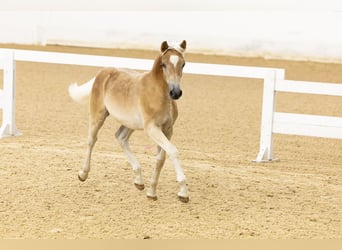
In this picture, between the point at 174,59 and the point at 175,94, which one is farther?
the point at 174,59

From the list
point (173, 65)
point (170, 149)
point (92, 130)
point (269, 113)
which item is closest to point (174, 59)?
point (173, 65)

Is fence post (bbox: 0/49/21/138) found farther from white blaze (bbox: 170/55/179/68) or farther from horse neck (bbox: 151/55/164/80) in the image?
white blaze (bbox: 170/55/179/68)

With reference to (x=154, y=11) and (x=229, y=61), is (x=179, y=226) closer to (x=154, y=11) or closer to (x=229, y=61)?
(x=229, y=61)

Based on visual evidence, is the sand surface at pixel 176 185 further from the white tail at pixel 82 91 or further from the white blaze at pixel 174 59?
the white blaze at pixel 174 59

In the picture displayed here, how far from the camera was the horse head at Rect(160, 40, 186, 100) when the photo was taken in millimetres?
5793

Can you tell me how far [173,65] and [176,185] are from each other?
1.54 meters

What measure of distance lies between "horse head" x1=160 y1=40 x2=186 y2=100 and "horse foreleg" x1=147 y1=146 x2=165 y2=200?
66 cm

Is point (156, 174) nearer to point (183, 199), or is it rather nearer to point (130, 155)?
point (183, 199)

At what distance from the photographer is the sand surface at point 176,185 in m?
5.81

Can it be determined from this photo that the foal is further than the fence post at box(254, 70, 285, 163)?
No

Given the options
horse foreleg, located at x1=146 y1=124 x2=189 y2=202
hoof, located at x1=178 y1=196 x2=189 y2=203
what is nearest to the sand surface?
hoof, located at x1=178 y1=196 x2=189 y2=203

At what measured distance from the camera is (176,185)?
7094mm

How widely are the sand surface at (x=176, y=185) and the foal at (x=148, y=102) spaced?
12.3 inches

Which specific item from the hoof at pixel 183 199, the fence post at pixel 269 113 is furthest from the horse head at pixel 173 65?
the fence post at pixel 269 113
